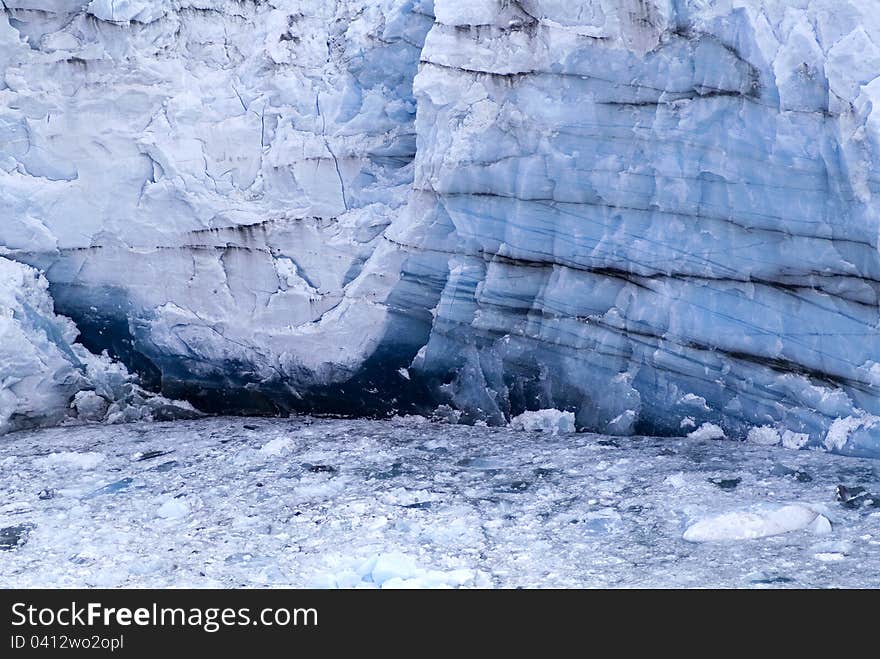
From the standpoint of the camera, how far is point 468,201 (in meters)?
4.31

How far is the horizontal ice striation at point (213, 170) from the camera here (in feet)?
15.3

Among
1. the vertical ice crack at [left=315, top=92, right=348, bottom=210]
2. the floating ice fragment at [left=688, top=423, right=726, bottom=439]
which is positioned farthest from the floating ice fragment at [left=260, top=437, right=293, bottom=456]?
the floating ice fragment at [left=688, top=423, right=726, bottom=439]

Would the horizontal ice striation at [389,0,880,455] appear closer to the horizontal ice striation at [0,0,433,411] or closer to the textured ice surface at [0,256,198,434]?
the horizontal ice striation at [0,0,433,411]

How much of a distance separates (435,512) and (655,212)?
158 cm

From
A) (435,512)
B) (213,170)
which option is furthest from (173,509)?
(213,170)

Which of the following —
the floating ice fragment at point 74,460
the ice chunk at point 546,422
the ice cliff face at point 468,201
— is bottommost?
the floating ice fragment at point 74,460

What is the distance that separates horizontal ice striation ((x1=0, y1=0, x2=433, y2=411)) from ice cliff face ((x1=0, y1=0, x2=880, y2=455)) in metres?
0.01

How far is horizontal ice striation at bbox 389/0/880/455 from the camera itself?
357 centimetres

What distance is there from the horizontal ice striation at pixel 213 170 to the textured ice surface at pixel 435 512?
70 centimetres

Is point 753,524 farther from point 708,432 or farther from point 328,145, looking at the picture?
point 328,145

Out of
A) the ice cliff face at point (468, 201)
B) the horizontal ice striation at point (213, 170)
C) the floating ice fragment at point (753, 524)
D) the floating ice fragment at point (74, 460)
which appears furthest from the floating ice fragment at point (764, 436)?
the floating ice fragment at point (74, 460)

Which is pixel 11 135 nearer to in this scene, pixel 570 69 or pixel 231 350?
pixel 231 350

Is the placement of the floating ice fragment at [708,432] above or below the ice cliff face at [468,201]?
below

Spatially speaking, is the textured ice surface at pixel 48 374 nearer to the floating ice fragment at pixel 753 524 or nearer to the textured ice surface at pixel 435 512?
the textured ice surface at pixel 435 512
